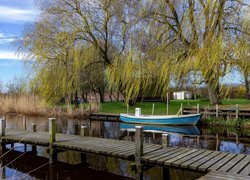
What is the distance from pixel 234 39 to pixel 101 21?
15440 mm

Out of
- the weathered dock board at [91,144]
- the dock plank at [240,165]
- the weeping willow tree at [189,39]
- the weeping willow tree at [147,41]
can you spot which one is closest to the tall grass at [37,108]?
the weeping willow tree at [147,41]

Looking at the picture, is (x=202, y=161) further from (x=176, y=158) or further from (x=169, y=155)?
(x=169, y=155)

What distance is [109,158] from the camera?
357 inches

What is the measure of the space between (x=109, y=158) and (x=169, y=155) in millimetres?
2708

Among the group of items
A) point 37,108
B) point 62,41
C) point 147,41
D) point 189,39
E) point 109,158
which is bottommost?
point 109,158

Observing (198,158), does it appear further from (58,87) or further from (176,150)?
(58,87)

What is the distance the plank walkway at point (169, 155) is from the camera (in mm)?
5934

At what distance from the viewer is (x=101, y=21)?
22.3 meters

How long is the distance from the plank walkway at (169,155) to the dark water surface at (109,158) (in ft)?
1.80

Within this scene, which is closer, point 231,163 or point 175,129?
point 231,163

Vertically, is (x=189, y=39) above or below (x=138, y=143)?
above

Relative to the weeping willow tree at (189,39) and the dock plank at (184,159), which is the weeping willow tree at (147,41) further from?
the dock plank at (184,159)

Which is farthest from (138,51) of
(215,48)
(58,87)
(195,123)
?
(58,87)

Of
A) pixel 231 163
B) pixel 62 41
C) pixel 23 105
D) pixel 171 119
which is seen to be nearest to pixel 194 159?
pixel 231 163
